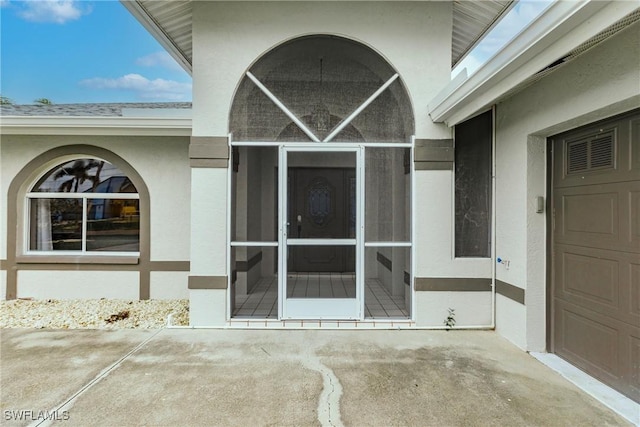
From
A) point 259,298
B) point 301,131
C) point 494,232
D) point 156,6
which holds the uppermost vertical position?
point 156,6

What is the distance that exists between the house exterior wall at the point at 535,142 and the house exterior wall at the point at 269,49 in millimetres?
528

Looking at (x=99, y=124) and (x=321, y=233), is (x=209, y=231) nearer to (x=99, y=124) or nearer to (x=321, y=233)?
(x=321, y=233)

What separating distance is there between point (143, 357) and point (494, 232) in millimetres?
4341

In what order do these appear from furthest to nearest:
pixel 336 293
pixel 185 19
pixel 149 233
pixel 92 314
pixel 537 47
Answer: pixel 149 233, pixel 92 314, pixel 185 19, pixel 336 293, pixel 537 47

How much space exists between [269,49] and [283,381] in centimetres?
386

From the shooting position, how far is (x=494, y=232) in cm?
414

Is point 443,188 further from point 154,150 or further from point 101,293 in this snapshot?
point 101,293

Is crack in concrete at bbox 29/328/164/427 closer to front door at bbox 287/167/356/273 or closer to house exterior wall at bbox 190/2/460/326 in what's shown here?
house exterior wall at bbox 190/2/460/326

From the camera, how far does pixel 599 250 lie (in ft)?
9.58

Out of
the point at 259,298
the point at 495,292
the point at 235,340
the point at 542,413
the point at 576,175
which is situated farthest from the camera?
the point at 259,298

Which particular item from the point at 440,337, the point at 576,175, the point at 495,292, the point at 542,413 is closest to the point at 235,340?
the point at 440,337

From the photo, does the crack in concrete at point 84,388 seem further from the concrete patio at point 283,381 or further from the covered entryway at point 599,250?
the covered entryway at point 599,250

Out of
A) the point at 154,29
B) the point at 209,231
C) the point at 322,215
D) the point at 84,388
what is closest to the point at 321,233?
the point at 322,215

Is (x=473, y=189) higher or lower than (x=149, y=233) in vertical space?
higher
